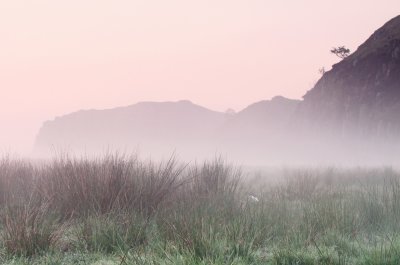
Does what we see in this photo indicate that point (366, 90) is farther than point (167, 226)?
Yes

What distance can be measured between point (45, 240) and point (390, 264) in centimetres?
335

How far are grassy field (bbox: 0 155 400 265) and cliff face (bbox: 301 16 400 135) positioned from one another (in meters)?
31.6

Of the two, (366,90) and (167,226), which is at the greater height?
(366,90)

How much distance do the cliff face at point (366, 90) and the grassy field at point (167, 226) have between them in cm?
3165

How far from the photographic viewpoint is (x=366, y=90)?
135 ft

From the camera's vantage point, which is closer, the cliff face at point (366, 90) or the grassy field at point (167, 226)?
the grassy field at point (167, 226)

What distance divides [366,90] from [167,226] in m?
38.0

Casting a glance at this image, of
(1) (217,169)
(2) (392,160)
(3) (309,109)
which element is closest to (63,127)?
(3) (309,109)

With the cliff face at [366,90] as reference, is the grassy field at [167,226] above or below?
below

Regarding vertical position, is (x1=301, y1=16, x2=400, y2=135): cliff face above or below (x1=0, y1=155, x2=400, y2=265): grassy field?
above

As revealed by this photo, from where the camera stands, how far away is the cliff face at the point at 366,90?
38.1m

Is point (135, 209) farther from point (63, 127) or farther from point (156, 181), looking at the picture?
point (63, 127)

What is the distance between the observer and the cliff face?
38.1 metres

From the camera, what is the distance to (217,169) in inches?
374
